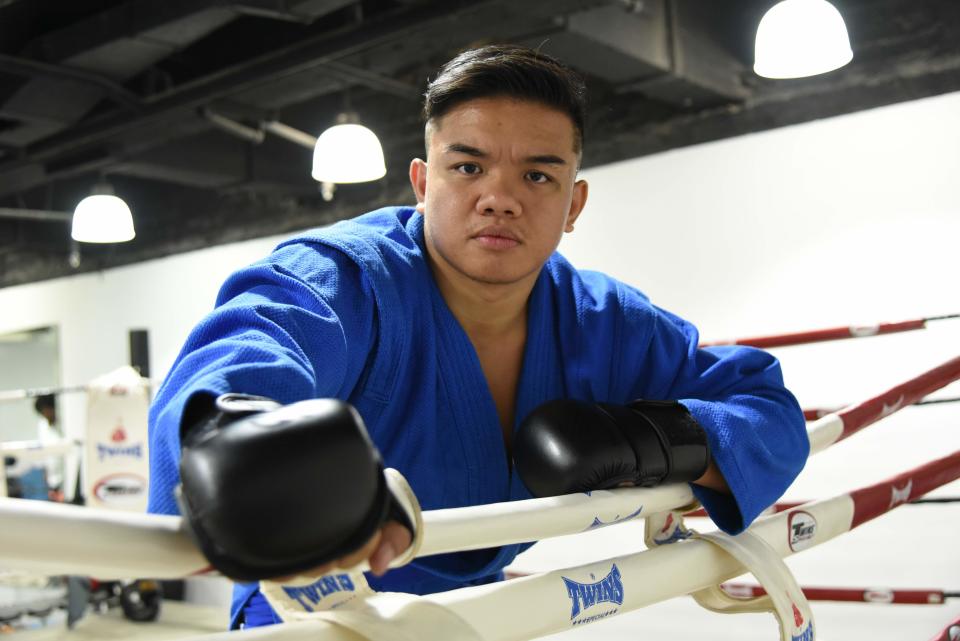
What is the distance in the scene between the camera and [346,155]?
4.36 metres

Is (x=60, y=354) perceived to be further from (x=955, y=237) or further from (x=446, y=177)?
(x=446, y=177)

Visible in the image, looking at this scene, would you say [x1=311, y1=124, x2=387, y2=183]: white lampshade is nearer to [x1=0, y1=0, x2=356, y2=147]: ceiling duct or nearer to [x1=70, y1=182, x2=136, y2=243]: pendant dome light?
[x1=0, y1=0, x2=356, y2=147]: ceiling duct

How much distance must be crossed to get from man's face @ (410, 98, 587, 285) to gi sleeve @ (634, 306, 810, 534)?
0.27 metres

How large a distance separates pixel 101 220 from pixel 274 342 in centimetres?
459

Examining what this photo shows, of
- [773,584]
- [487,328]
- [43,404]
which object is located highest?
[487,328]

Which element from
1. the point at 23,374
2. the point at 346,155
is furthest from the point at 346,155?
the point at 23,374

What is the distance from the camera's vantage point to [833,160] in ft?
14.6

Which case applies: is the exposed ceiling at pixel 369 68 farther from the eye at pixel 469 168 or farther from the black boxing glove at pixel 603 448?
the black boxing glove at pixel 603 448

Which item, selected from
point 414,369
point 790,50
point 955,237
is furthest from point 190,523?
point 955,237

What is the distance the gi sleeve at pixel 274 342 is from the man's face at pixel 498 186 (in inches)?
8.0

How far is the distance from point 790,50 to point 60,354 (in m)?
7.94

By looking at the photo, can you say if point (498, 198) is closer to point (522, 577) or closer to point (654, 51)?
point (522, 577)

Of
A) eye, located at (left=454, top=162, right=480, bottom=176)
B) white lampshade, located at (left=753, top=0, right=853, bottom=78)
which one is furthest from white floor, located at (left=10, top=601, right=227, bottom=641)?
eye, located at (left=454, top=162, right=480, bottom=176)

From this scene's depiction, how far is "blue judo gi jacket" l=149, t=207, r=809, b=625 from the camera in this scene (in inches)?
42.1
